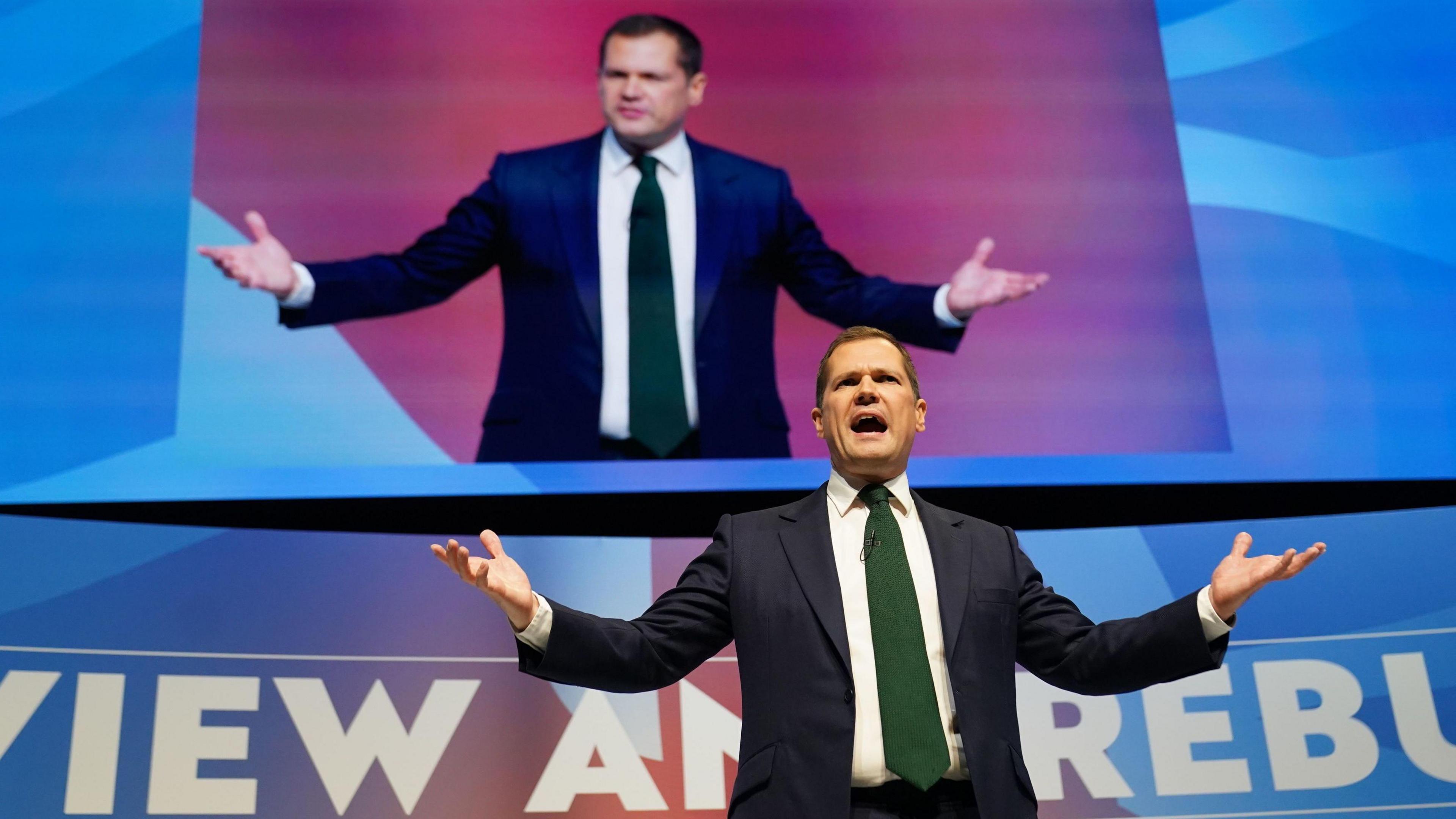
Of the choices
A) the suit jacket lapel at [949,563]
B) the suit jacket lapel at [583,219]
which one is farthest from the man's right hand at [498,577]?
the suit jacket lapel at [583,219]

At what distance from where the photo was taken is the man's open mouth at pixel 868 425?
1.91m

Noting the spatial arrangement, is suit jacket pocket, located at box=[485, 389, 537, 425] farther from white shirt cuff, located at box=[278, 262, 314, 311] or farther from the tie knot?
the tie knot

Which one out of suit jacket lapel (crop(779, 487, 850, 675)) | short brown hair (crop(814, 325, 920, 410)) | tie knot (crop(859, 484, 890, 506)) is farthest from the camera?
short brown hair (crop(814, 325, 920, 410))

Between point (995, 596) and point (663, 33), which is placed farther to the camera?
point (663, 33)

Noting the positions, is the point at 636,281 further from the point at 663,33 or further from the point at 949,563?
the point at 949,563

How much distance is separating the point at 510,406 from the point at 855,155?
132 cm

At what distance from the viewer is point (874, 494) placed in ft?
6.15

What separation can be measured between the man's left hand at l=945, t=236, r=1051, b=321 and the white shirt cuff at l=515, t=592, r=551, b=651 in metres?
2.20

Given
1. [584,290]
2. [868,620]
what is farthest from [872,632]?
[584,290]

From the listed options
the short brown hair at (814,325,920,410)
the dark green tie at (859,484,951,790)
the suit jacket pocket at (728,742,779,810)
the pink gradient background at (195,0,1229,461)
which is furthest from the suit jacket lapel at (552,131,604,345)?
the suit jacket pocket at (728,742,779,810)

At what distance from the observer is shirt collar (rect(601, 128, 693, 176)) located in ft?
12.0

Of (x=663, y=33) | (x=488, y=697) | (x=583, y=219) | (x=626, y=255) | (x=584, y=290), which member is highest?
(x=663, y=33)

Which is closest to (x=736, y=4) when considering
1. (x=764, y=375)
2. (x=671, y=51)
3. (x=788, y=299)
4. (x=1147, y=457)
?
(x=671, y=51)

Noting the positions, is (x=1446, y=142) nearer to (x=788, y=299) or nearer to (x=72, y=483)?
(x=788, y=299)
